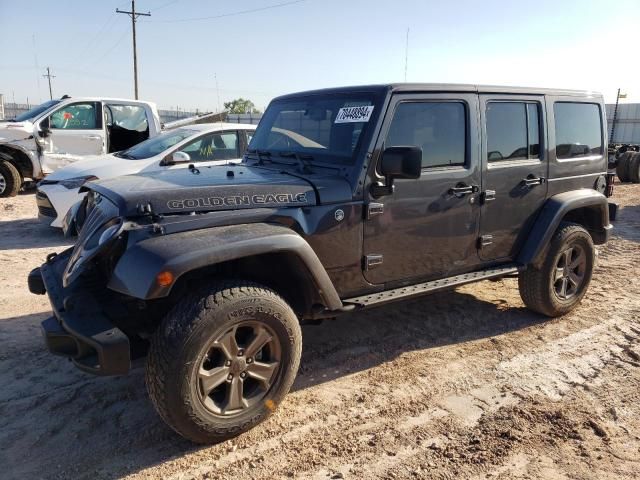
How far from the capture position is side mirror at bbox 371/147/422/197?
3.15 m

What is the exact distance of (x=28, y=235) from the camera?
739 centimetres

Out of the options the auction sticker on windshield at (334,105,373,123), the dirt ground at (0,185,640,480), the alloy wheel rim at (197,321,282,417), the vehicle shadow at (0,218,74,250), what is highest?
the auction sticker on windshield at (334,105,373,123)

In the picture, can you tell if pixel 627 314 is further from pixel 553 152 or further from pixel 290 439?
pixel 290 439

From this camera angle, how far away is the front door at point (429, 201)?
138 inches

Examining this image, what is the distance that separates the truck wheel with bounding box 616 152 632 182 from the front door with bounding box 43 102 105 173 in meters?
14.9

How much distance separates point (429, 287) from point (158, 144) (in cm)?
526

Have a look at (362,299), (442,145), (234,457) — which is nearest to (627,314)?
(442,145)

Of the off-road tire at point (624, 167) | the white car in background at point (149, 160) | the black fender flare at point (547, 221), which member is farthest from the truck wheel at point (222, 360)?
the off-road tire at point (624, 167)

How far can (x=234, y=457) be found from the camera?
2.76 metres

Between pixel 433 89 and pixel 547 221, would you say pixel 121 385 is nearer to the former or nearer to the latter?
pixel 433 89

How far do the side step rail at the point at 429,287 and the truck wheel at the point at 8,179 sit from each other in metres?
9.00

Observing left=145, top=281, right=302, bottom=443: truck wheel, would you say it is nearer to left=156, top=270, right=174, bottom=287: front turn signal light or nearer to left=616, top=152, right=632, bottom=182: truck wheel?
left=156, top=270, right=174, bottom=287: front turn signal light

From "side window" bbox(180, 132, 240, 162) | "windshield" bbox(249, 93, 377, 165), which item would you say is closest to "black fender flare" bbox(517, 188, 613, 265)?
"windshield" bbox(249, 93, 377, 165)

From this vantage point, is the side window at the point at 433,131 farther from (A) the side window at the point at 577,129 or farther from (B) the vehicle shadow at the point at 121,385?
(B) the vehicle shadow at the point at 121,385
